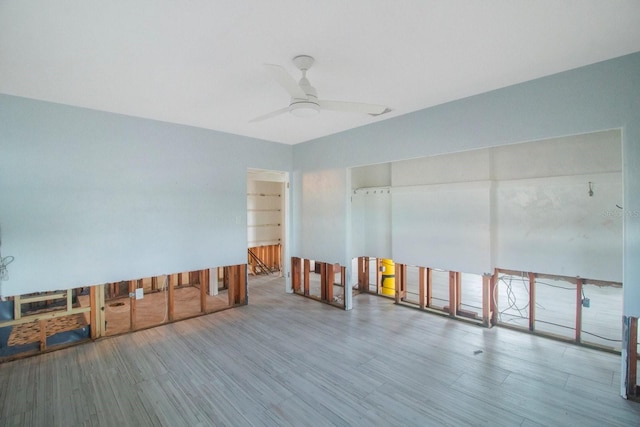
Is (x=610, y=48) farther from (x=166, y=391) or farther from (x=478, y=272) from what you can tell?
(x=166, y=391)

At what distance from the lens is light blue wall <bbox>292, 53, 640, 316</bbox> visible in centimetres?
225

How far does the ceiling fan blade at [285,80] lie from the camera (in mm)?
1839

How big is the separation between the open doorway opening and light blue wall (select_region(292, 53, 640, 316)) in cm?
340

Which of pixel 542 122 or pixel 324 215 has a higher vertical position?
pixel 542 122

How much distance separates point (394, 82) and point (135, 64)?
7.35 feet

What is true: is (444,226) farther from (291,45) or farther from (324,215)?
(291,45)

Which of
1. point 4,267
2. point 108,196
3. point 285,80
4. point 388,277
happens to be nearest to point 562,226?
point 388,277

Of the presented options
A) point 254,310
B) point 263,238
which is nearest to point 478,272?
point 254,310

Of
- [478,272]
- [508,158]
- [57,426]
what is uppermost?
[508,158]

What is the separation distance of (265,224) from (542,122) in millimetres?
5761

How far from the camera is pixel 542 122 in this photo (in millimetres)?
2652

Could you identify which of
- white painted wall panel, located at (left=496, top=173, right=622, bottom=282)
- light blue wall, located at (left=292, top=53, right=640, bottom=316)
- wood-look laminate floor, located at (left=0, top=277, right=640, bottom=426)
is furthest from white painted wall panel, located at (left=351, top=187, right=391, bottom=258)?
white painted wall panel, located at (left=496, top=173, right=622, bottom=282)

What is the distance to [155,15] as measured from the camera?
5.75 feet

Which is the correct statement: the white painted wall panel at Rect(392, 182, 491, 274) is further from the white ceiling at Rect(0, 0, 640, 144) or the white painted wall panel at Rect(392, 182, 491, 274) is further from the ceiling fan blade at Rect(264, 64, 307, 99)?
the ceiling fan blade at Rect(264, 64, 307, 99)
